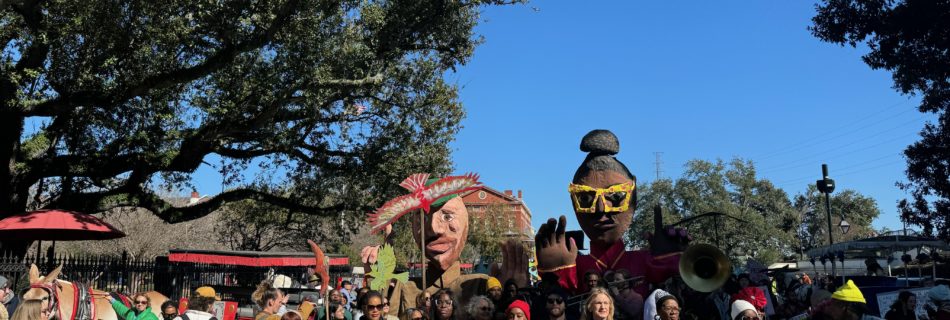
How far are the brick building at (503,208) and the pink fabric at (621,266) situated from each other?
22.7 metres

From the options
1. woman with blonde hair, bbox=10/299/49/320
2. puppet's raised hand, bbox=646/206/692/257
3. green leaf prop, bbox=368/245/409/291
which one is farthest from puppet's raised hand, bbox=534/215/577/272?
woman with blonde hair, bbox=10/299/49/320

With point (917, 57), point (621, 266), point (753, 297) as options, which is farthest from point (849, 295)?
point (917, 57)

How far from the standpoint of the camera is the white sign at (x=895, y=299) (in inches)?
348

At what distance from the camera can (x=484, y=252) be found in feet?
166

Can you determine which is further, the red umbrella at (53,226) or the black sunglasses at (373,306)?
the red umbrella at (53,226)

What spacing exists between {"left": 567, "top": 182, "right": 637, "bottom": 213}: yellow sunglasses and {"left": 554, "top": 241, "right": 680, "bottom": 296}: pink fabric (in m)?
0.58

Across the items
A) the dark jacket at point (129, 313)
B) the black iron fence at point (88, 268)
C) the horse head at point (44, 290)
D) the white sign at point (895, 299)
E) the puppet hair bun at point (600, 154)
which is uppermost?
the puppet hair bun at point (600, 154)

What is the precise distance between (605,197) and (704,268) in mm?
2276

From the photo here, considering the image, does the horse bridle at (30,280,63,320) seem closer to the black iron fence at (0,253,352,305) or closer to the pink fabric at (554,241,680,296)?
the black iron fence at (0,253,352,305)

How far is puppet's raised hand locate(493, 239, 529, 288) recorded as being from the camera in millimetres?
10516

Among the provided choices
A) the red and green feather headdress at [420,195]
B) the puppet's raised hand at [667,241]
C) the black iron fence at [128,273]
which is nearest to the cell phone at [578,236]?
the puppet's raised hand at [667,241]

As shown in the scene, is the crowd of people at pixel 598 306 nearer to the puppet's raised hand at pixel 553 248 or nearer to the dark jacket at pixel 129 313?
the puppet's raised hand at pixel 553 248

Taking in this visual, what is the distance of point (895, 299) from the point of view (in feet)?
30.3

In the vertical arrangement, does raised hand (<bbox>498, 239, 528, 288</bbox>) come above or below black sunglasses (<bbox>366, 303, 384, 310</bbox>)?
above
